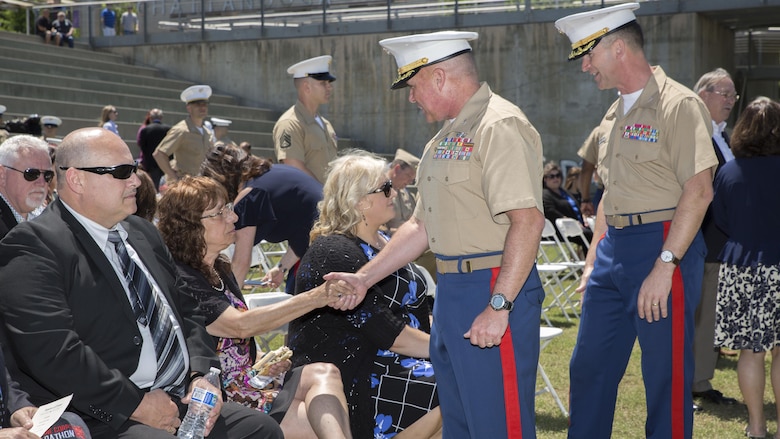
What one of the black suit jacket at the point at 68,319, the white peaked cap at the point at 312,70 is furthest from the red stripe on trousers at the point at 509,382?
the white peaked cap at the point at 312,70

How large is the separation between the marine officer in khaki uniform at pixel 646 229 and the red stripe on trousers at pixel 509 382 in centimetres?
80

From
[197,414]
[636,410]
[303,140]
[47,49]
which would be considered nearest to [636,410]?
[636,410]

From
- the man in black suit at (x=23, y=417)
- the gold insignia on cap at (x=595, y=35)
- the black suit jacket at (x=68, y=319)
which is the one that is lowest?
the man in black suit at (x=23, y=417)

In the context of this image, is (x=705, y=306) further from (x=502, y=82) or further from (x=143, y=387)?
(x=502, y=82)

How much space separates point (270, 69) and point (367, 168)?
15603mm

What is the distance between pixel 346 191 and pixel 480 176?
49.2 inches

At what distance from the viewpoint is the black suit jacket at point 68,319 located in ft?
10.1

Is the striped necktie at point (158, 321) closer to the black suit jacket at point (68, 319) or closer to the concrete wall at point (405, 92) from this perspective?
the black suit jacket at point (68, 319)

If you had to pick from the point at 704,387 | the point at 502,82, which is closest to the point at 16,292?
the point at 704,387

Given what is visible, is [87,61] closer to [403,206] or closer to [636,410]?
[403,206]

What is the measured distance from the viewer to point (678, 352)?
4035mm

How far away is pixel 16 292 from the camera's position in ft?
10.1

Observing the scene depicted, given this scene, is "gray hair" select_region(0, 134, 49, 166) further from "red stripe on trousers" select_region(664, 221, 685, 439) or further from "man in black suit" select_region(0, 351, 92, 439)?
"red stripe on trousers" select_region(664, 221, 685, 439)

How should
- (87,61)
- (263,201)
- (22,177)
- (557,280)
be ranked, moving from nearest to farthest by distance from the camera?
1. (22,177)
2. (263,201)
3. (557,280)
4. (87,61)
